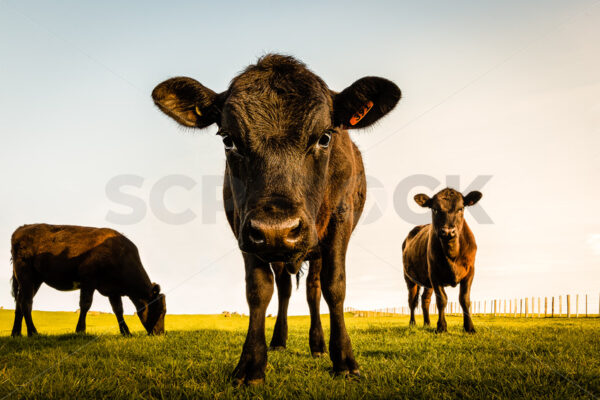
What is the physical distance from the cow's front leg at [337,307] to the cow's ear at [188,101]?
2101 mm

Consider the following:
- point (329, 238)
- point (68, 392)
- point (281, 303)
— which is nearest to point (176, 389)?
point (68, 392)

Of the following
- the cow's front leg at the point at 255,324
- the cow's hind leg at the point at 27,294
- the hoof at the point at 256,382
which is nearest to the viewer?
the hoof at the point at 256,382

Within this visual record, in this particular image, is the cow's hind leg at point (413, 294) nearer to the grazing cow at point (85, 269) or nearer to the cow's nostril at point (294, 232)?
the grazing cow at point (85, 269)

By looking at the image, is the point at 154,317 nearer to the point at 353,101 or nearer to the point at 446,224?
the point at 446,224

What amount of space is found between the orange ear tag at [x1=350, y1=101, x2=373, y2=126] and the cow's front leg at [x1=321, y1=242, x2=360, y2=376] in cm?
145

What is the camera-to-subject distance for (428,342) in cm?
727

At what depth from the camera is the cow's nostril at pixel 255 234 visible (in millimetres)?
3362

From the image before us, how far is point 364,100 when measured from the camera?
500cm

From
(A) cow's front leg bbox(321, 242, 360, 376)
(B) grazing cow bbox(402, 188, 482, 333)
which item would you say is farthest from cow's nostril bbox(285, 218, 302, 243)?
(B) grazing cow bbox(402, 188, 482, 333)

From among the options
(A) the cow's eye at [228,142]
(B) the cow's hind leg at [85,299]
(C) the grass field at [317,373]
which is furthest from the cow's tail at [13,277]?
(A) the cow's eye at [228,142]

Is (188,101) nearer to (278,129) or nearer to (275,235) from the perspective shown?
(278,129)

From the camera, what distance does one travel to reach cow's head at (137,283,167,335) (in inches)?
475

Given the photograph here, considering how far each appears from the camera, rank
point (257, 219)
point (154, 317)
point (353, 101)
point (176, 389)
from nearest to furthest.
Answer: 1. point (257, 219)
2. point (176, 389)
3. point (353, 101)
4. point (154, 317)

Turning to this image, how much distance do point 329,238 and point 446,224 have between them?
6.16m
